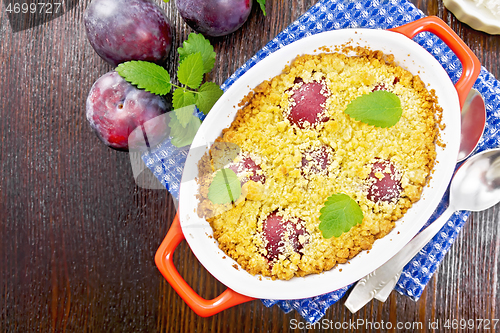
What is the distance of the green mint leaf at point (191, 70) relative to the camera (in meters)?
0.85

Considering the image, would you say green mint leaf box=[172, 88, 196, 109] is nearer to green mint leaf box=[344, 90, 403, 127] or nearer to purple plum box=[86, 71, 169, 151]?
purple plum box=[86, 71, 169, 151]

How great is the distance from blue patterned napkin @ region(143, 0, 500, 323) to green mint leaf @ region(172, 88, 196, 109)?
121 millimetres

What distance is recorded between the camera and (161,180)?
3.19 ft

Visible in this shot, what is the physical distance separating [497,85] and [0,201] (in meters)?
1.56

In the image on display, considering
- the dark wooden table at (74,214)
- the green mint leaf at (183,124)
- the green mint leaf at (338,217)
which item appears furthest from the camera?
the dark wooden table at (74,214)

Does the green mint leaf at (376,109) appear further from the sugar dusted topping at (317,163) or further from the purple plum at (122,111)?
the purple plum at (122,111)

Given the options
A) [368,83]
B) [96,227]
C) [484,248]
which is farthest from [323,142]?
[96,227]

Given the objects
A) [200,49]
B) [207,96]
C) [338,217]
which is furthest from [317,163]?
[200,49]

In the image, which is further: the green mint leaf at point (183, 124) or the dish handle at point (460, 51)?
the green mint leaf at point (183, 124)

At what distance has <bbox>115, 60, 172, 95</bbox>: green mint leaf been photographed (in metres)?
0.85

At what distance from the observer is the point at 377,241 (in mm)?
822

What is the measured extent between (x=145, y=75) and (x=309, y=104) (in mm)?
440

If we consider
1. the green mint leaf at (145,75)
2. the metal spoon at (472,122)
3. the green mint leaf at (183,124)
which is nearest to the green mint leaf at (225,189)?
the green mint leaf at (183,124)

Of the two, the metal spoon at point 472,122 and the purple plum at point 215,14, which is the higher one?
the purple plum at point 215,14
